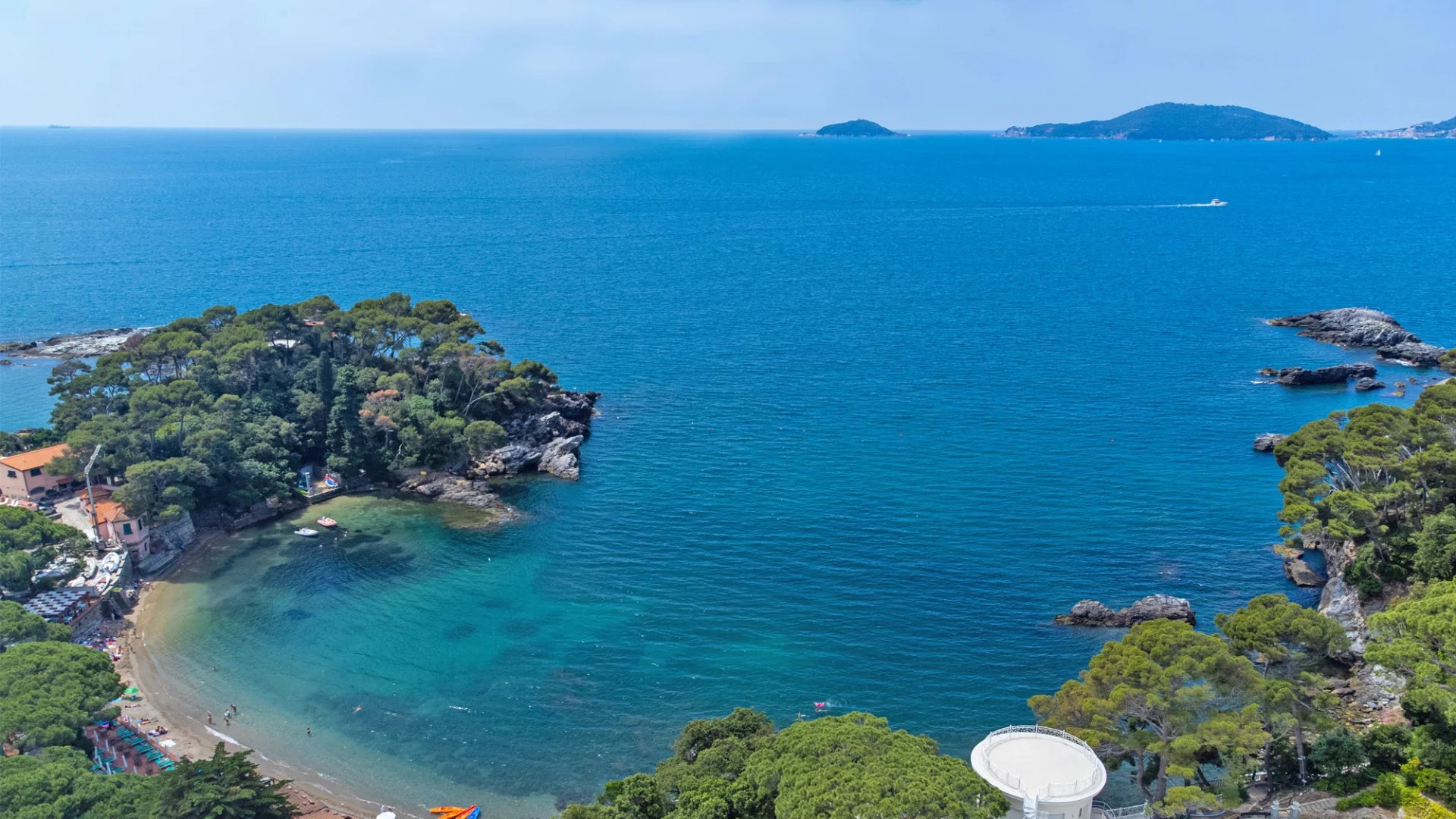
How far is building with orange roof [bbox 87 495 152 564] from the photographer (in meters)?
58.2

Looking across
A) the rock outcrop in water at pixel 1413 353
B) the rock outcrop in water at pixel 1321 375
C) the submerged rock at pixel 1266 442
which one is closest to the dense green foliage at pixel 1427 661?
the submerged rock at pixel 1266 442

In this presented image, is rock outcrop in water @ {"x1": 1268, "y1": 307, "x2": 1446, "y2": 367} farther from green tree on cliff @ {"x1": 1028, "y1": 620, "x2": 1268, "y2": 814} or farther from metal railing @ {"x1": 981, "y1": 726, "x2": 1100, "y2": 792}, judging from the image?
metal railing @ {"x1": 981, "y1": 726, "x2": 1100, "y2": 792}

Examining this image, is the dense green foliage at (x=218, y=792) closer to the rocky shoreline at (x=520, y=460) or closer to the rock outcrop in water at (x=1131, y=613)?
A: the rocky shoreline at (x=520, y=460)

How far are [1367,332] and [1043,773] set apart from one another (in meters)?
97.7

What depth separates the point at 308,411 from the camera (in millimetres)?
73188

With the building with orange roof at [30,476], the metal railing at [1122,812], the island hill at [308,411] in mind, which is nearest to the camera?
the metal railing at [1122,812]

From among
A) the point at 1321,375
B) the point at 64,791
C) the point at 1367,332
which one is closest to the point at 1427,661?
the point at 64,791

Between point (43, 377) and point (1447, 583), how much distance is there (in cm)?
11204

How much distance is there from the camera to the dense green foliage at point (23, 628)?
43.4 metres

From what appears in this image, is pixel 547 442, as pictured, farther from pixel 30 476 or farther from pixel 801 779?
pixel 801 779

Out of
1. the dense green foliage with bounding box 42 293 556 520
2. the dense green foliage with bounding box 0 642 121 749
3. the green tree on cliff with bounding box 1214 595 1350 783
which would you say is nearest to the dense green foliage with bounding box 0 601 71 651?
the dense green foliage with bounding box 0 642 121 749

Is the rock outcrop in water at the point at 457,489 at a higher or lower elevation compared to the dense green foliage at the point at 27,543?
lower

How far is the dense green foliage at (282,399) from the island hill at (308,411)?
13 cm

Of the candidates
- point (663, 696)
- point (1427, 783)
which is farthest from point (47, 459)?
point (1427, 783)
